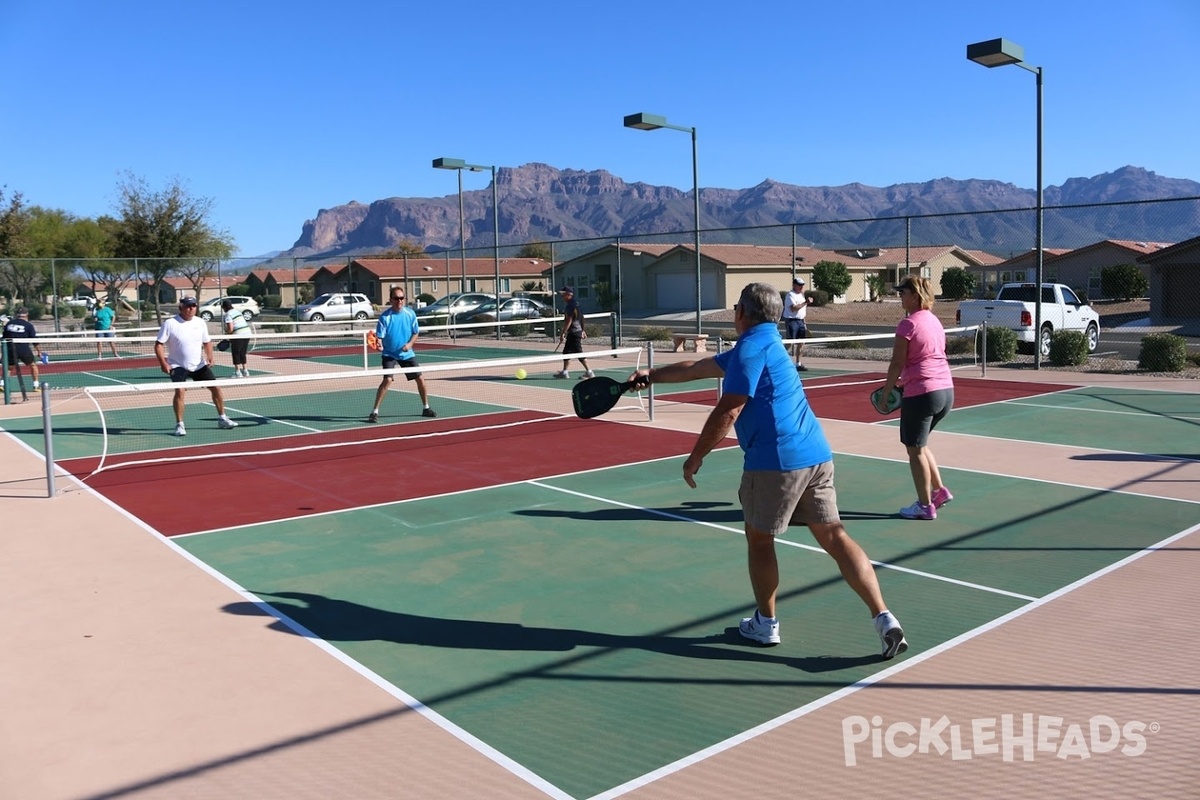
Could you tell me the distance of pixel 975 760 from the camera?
4.13 meters

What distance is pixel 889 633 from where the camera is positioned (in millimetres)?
5062

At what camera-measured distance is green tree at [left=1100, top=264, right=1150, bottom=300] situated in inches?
2114

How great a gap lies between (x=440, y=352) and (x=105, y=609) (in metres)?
22.9

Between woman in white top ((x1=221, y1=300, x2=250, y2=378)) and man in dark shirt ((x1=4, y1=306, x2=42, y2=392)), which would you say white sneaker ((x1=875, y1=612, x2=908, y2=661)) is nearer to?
woman in white top ((x1=221, y1=300, x2=250, y2=378))

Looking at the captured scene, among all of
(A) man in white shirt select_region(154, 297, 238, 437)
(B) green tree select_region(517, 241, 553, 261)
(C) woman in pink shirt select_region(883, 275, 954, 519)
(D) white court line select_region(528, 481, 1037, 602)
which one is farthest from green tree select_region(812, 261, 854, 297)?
(C) woman in pink shirt select_region(883, 275, 954, 519)

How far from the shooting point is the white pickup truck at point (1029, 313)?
22.1m

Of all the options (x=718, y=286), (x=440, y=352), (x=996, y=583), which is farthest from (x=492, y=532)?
(x=718, y=286)

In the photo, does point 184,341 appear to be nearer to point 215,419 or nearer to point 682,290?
point 215,419

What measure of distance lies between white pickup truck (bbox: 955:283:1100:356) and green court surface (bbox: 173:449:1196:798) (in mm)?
13828

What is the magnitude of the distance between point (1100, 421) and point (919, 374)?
21.8 ft

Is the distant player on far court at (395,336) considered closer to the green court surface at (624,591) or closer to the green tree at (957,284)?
the green court surface at (624,591)

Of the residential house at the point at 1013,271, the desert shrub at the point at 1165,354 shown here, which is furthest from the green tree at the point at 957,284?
the desert shrub at the point at 1165,354

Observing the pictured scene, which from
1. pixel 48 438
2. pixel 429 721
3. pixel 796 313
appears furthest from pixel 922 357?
pixel 796 313

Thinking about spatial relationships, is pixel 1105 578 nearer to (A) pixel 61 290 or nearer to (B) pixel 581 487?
(B) pixel 581 487
